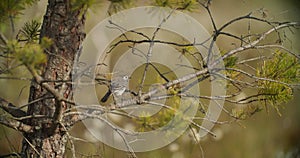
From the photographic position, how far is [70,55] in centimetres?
72

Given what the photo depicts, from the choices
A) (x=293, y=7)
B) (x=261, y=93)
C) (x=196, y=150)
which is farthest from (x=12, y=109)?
(x=293, y=7)

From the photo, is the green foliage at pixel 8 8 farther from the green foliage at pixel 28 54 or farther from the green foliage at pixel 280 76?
the green foliage at pixel 280 76

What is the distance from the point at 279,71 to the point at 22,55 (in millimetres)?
410

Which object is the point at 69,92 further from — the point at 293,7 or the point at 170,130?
the point at 293,7

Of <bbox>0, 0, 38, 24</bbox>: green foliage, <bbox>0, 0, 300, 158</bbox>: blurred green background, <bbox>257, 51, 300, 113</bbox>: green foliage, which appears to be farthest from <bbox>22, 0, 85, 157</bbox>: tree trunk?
<bbox>0, 0, 300, 158</bbox>: blurred green background

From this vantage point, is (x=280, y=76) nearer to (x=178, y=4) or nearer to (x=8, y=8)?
(x=178, y=4)

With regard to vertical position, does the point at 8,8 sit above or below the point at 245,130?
above

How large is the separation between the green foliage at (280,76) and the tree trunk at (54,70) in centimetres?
29

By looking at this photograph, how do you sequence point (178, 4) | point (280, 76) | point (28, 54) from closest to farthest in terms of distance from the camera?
point (28, 54) < point (178, 4) < point (280, 76)

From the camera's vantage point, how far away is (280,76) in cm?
77

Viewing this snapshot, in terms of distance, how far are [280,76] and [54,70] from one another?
1.13 ft

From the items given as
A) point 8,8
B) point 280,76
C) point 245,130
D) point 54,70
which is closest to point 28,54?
point 8,8

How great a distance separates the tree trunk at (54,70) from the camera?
70cm

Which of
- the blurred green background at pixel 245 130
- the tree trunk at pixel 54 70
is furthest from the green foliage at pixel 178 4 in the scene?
the blurred green background at pixel 245 130
